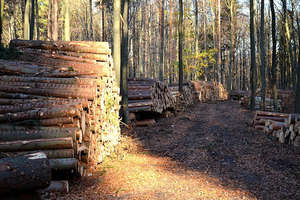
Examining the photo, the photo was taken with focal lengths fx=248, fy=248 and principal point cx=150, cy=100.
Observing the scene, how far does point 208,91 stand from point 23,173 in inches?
993

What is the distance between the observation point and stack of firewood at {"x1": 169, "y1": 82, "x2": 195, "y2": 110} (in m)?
16.5

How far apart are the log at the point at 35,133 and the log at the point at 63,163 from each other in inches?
15.6

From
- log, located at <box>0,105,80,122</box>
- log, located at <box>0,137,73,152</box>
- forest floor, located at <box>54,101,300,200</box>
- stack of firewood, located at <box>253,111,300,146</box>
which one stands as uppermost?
log, located at <box>0,105,80,122</box>

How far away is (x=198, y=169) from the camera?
19.5 ft

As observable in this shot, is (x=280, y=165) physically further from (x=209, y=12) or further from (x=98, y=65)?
(x=209, y=12)

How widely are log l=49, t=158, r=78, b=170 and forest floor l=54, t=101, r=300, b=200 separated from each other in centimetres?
43

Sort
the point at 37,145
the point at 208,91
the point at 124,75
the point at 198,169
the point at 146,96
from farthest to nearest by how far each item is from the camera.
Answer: the point at 208,91 → the point at 146,96 → the point at 124,75 → the point at 198,169 → the point at 37,145

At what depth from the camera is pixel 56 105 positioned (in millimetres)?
4930

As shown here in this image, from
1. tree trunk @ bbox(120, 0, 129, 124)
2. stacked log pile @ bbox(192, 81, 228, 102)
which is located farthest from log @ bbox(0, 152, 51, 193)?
stacked log pile @ bbox(192, 81, 228, 102)

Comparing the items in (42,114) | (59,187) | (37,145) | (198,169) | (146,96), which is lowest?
(198,169)

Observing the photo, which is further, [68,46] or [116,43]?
[116,43]

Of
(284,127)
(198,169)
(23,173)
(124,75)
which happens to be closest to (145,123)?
(124,75)

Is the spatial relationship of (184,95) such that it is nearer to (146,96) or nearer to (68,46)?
(146,96)

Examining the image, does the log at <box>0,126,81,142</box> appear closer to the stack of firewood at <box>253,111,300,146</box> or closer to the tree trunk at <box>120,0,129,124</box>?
the tree trunk at <box>120,0,129,124</box>
